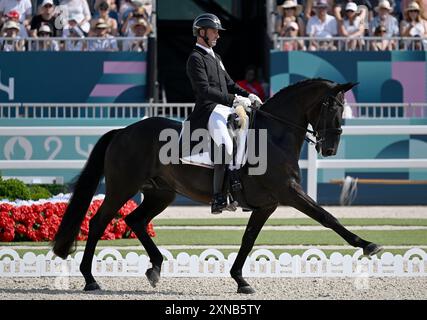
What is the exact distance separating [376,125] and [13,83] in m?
6.88

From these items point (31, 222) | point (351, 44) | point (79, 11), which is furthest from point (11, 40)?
point (31, 222)

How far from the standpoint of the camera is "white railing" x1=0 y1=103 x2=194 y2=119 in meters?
18.3

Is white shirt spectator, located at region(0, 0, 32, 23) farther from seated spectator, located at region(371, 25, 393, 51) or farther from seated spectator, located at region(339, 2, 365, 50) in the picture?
seated spectator, located at region(371, 25, 393, 51)

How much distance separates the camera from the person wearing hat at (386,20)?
2017 centimetres

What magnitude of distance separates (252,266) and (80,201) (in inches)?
69.8

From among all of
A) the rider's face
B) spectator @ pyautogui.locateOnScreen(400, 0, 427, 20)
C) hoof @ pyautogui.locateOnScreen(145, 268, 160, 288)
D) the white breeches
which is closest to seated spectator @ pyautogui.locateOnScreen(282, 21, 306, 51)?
spectator @ pyautogui.locateOnScreen(400, 0, 427, 20)

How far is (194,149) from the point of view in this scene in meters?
9.51

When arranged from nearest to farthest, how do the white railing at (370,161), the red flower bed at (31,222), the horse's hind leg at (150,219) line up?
the horse's hind leg at (150,219)
the red flower bed at (31,222)
the white railing at (370,161)

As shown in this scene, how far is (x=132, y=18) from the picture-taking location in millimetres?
19984

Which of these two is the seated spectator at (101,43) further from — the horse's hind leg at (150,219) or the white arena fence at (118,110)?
the horse's hind leg at (150,219)

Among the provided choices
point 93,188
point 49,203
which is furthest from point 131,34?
point 93,188

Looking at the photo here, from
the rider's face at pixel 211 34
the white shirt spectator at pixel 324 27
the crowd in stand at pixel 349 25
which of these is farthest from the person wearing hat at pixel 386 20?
the rider's face at pixel 211 34

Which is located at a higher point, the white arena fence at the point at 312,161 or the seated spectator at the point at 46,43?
the seated spectator at the point at 46,43
